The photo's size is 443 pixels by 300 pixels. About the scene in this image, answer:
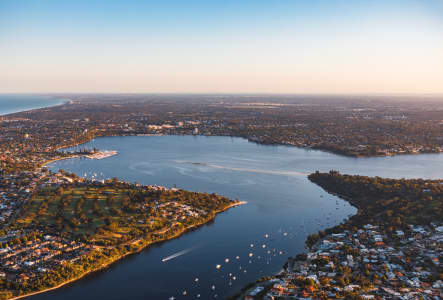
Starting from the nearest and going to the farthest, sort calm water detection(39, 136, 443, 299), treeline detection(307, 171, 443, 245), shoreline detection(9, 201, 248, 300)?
1. shoreline detection(9, 201, 248, 300)
2. calm water detection(39, 136, 443, 299)
3. treeline detection(307, 171, 443, 245)

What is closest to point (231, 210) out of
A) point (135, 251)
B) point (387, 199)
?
point (135, 251)

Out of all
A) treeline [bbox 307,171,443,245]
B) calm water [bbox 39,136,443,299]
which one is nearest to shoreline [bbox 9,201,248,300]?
calm water [bbox 39,136,443,299]

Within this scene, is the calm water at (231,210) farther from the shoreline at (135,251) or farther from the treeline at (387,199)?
the treeline at (387,199)

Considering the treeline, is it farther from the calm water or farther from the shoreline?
the shoreline

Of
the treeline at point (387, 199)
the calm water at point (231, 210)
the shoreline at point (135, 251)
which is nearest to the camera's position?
the shoreline at point (135, 251)

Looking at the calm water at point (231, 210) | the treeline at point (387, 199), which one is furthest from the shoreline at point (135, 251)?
the treeline at point (387, 199)

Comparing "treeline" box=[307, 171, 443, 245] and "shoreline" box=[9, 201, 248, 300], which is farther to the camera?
"treeline" box=[307, 171, 443, 245]

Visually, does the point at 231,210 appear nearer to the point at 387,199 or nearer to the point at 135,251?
the point at 135,251

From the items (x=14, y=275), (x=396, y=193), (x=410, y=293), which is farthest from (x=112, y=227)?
(x=396, y=193)

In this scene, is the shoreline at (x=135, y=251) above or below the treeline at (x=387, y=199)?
below

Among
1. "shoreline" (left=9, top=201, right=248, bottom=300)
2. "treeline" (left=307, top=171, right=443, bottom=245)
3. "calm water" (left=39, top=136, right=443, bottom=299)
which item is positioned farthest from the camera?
"treeline" (left=307, top=171, right=443, bottom=245)
